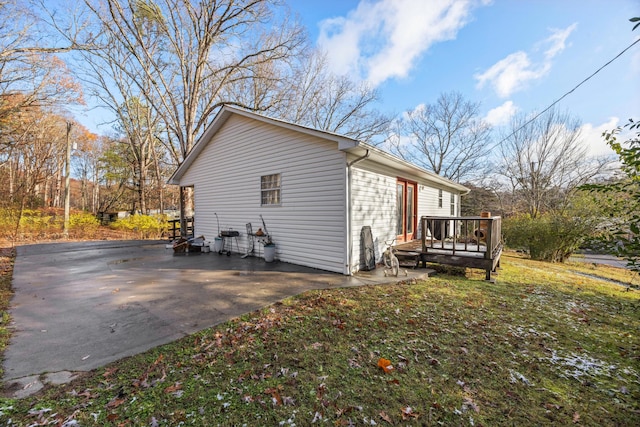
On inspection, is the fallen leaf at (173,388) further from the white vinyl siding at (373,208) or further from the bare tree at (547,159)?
the bare tree at (547,159)

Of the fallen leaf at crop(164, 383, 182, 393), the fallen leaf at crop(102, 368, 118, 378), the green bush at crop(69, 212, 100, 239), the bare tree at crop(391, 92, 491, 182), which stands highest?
the bare tree at crop(391, 92, 491, 182)

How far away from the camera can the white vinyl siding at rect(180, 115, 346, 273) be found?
6.31 m

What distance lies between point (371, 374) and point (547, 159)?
22.8 metres

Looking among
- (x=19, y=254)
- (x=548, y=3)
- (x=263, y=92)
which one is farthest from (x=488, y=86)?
(x=19, y=254)

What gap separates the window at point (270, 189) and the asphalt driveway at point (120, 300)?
1.88 m

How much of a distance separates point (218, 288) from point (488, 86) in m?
14.8

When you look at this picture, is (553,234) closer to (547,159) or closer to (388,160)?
(388,160)

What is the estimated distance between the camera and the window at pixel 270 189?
302 inches

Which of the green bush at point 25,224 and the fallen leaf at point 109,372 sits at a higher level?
the green bush at point 25,224

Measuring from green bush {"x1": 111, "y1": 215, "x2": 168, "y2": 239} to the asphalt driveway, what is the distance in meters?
6.52

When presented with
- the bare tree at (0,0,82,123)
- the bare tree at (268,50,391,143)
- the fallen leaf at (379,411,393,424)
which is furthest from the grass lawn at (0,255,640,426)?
the bare tree at (268,50,391,143)

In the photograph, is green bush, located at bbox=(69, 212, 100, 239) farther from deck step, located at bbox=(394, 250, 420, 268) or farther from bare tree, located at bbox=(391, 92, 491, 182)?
bare tree, located at bbox=(391, 92, 491, 182)

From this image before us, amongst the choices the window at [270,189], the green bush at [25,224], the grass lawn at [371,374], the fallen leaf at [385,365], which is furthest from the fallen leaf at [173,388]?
the green bush at [25,224]

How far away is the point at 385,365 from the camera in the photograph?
2.60 meters
